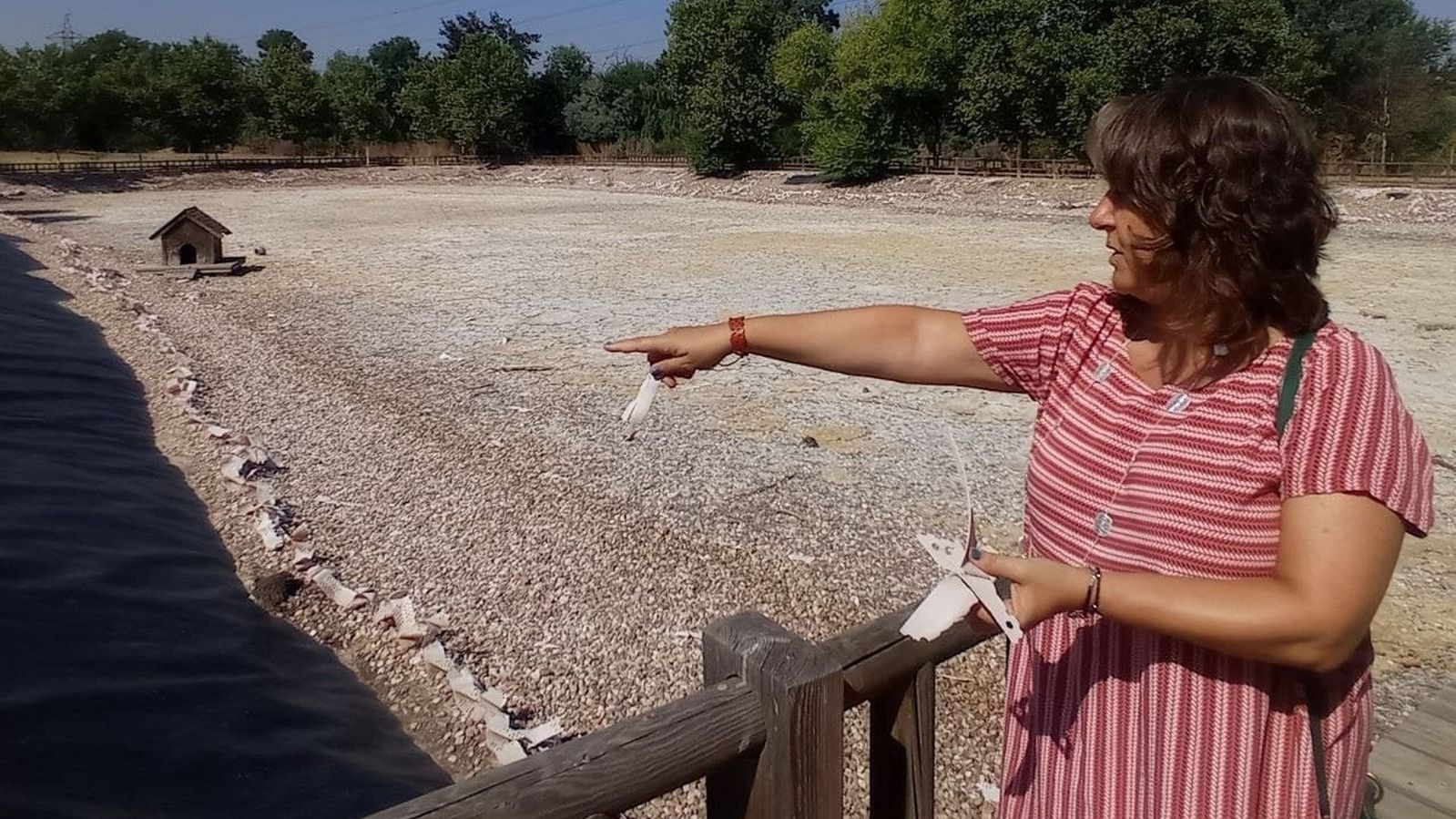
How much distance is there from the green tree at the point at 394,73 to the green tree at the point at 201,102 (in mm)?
8298

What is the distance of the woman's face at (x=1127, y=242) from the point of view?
157cm

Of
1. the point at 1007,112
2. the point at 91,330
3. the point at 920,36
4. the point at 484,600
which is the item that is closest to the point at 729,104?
the point at 920,36

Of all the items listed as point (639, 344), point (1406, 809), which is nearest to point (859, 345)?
point (639, 344)

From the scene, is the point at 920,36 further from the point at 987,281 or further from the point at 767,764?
the point at 767,764

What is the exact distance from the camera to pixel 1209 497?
1.53 meters

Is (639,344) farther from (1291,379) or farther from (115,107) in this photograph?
(115,107)

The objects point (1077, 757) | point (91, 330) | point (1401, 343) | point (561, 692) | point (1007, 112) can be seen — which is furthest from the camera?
point (1007, 112)

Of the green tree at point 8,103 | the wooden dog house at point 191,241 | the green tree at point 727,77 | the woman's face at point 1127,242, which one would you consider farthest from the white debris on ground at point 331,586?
the green tree at point 8,103

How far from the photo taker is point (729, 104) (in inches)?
1772

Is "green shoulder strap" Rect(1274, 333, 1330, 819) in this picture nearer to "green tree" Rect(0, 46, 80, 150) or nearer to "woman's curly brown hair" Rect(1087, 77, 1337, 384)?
"woman's curly brown hair" Rect(1087, 77, 1337, 384)

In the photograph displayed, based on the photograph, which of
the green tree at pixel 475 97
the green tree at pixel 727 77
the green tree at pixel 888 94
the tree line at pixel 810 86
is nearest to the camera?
the tree line at pixel 810 86

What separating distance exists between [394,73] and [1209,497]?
85358mm

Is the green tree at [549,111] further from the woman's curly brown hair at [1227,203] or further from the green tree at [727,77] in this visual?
the woman's curly brown hair at [1227,203]

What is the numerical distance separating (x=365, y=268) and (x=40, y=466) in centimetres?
1168
